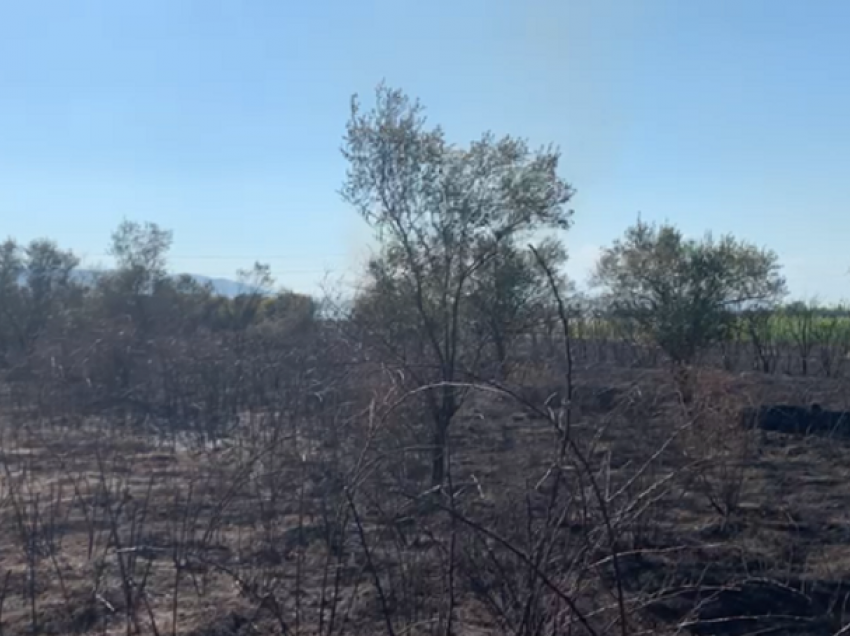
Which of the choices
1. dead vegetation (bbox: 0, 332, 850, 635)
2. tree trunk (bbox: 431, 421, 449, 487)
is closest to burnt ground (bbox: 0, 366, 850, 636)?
dead vegetation (bbox: 0, 332, 850, 635)

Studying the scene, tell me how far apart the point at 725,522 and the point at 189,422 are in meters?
11.4

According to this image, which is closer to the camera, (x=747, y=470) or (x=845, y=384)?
(x=747, y=470)

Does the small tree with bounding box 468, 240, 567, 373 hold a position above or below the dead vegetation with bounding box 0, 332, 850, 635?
above

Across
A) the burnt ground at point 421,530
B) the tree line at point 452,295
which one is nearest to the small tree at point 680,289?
the tree line at point 452,295

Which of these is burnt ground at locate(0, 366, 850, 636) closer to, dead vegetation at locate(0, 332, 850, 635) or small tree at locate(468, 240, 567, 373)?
dead vegetation at locate(0, 332, 850, 635)

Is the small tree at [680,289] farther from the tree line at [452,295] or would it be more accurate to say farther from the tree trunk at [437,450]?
the tree trunk at [437,450]

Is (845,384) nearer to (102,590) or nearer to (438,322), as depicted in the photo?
(438,322)

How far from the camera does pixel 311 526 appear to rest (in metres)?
12.0

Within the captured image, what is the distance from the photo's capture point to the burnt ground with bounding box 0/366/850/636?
268 inches


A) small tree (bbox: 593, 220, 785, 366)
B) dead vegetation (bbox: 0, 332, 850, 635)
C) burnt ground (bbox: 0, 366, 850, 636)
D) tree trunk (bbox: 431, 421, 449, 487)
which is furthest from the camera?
small tree (bbox: 593, 220, 785, 366)

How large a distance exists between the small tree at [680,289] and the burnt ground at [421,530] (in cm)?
721

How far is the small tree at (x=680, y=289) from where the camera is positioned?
2648 centimetres

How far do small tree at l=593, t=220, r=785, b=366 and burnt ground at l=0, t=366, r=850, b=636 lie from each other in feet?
23.7

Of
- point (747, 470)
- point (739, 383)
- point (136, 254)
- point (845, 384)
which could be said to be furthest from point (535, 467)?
point (136, 254)
